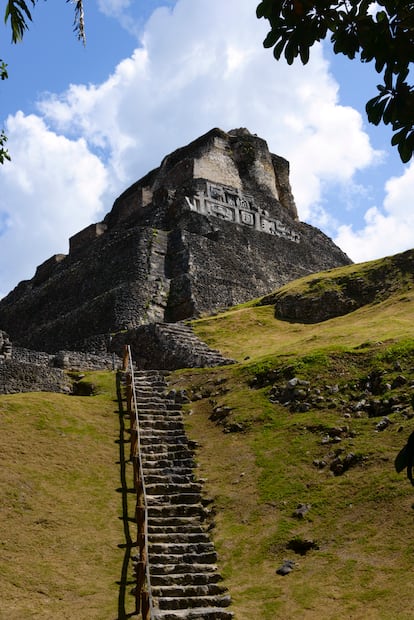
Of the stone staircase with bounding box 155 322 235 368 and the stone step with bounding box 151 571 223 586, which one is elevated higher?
the stone staircase with bounding box 155 322 235 368

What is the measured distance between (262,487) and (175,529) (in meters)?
1.97

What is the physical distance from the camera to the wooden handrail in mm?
9646

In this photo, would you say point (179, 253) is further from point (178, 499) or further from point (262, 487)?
point (262, 487)

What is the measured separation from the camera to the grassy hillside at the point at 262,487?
33.7 feet

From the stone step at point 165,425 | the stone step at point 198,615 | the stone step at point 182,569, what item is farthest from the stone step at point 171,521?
the stone step at point 165,425

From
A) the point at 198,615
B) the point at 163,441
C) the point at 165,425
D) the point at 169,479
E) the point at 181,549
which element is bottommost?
the point at 198,615

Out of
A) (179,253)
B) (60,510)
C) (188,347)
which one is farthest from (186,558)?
(179,253)

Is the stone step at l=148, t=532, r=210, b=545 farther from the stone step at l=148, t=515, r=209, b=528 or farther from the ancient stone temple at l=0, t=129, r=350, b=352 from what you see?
the ancient stone temple at l=0, t=129, r=350, b=352

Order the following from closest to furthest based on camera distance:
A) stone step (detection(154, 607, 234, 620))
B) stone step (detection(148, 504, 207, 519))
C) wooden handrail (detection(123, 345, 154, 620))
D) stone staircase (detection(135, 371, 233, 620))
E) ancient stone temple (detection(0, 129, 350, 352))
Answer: wooden handrail (detection(123, 345, 154, 620)) → stone step (detection(154, 607, 234, 620)) → stone staircase (detection(135, 371, 233, 620)) → stone step (detection(148, 504, 207, 519)) → ancient stone temple (detection(0, 129, 350, 352))

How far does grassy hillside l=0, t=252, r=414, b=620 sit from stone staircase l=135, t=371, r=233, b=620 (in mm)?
313

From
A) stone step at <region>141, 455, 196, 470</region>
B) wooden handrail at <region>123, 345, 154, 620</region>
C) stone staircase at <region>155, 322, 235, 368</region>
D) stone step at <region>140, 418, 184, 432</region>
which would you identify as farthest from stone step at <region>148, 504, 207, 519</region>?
stone staircase at <region>155, 322, 235, 368</region>

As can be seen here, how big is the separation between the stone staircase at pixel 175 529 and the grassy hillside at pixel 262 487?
0.31 metres

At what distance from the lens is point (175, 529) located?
41.7ft

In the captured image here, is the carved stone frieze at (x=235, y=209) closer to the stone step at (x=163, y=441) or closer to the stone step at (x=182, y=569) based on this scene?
the stone step at (x=163, y=441)
